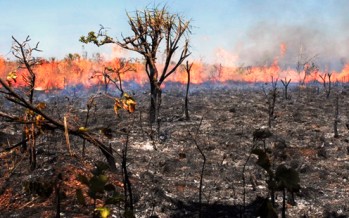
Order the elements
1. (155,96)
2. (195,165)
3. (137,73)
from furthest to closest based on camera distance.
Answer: (137,73) < (155,96) < (195,165)

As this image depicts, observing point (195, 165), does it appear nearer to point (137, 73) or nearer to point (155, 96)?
point (155, 96)

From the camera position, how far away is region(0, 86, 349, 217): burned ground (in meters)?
10.9

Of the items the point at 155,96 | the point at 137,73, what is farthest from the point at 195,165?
the point at 137,73

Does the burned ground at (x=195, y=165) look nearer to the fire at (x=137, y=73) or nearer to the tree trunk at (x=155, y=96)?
the tree trunk at (x=155, y=96)

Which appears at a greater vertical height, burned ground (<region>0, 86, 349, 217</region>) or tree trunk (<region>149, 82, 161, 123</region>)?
tree trunk (<region>149, 82, 161, 123</region>)

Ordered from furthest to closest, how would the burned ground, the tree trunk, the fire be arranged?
the fire → the tree trunk → the burned ground

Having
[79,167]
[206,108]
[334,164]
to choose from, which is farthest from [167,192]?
[206,108]

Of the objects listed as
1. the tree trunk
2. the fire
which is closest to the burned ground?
the tree trunk

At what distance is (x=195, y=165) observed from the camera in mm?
16469

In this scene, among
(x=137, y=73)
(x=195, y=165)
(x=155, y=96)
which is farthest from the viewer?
(x=137, y=73)

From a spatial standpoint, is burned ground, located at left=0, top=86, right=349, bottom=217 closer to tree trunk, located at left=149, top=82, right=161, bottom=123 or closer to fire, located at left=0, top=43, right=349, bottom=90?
tree trunk, located at left=149, top=82, right=161, bottom=123

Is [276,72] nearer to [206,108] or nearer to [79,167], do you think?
[206,108]

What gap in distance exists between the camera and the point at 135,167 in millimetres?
15578

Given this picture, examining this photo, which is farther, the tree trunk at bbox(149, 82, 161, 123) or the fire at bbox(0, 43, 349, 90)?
the fire at bbox(0, 43, 349, 90)
